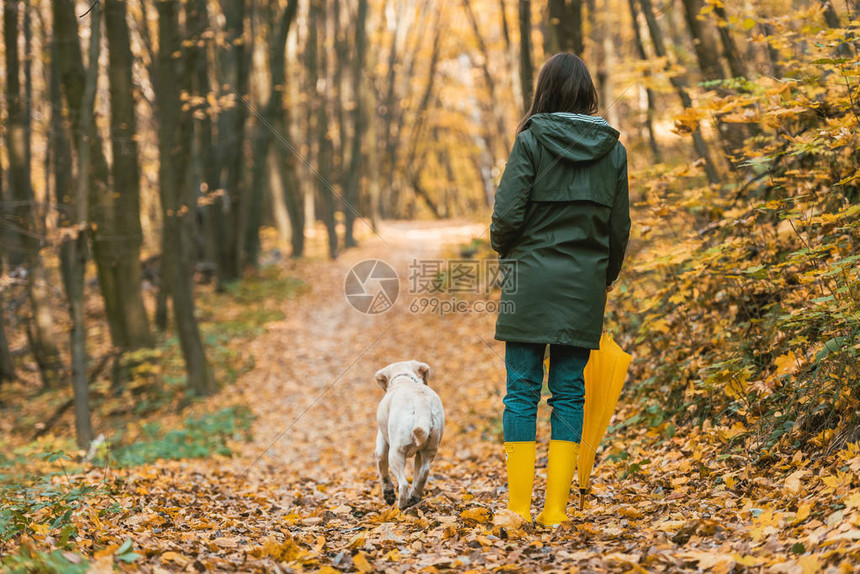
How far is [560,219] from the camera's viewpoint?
373cm

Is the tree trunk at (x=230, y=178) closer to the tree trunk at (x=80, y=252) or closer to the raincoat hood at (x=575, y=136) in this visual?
the tree trunk at (x=80, y=252)

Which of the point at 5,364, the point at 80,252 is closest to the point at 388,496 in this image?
the point at 80,252

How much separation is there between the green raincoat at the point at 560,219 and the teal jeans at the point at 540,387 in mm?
140

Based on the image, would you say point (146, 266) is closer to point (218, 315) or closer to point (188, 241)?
point (218, 315)

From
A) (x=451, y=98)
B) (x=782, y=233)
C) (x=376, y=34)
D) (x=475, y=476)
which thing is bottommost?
(x=475, y=476)

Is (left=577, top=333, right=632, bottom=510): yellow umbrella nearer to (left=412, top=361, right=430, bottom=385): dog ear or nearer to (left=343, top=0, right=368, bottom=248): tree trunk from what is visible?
(left=412, top=361, right=430, bottom=385): dog ear

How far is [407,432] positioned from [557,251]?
5.09ft

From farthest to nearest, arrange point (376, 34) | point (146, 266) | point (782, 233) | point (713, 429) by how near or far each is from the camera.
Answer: point (376, 34) < point (146, 266) < point (782, 233) < point (713, 429)

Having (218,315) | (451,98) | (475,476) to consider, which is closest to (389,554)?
(475,476)

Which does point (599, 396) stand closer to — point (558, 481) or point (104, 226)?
point (558, 481)

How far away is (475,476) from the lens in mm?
5773

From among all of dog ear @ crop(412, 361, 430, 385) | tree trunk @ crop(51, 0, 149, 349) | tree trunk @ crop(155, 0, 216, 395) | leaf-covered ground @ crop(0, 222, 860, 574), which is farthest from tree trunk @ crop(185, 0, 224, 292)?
dog ear @ crop(412, 361, 430, 385)

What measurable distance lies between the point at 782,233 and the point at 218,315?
42.5 feet

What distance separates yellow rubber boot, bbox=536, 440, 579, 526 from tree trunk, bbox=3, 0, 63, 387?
9608 millimetres
